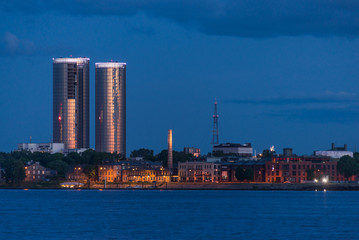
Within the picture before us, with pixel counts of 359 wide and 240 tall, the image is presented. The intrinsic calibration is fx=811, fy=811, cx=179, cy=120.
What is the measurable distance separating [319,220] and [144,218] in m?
22.0

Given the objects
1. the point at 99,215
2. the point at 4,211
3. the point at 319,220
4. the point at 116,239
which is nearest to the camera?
the point at 116,239

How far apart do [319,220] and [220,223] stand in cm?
1345

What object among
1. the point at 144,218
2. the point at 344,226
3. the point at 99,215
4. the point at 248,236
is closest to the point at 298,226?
the point at 344,226

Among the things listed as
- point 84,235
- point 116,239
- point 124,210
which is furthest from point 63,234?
point 124,210

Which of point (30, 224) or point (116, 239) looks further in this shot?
point (30, 224)

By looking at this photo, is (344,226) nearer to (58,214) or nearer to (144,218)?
(144,218)

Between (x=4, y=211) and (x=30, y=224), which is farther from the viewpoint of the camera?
(x=4, y=211)

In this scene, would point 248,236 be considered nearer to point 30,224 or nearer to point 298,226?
point 298,226

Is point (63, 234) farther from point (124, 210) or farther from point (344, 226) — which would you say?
point (124, 210)

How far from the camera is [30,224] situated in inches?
3634

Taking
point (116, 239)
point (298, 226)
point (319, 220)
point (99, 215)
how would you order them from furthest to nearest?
point (99, 215), point (319, 220), point (298, 226), point (116, 239)

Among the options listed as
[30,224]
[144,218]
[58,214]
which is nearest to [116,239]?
[30,224]

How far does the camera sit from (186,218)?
10262 centimetres

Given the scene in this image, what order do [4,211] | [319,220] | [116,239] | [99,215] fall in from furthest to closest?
[4,211], [99,215], [319,220], [116,239]
